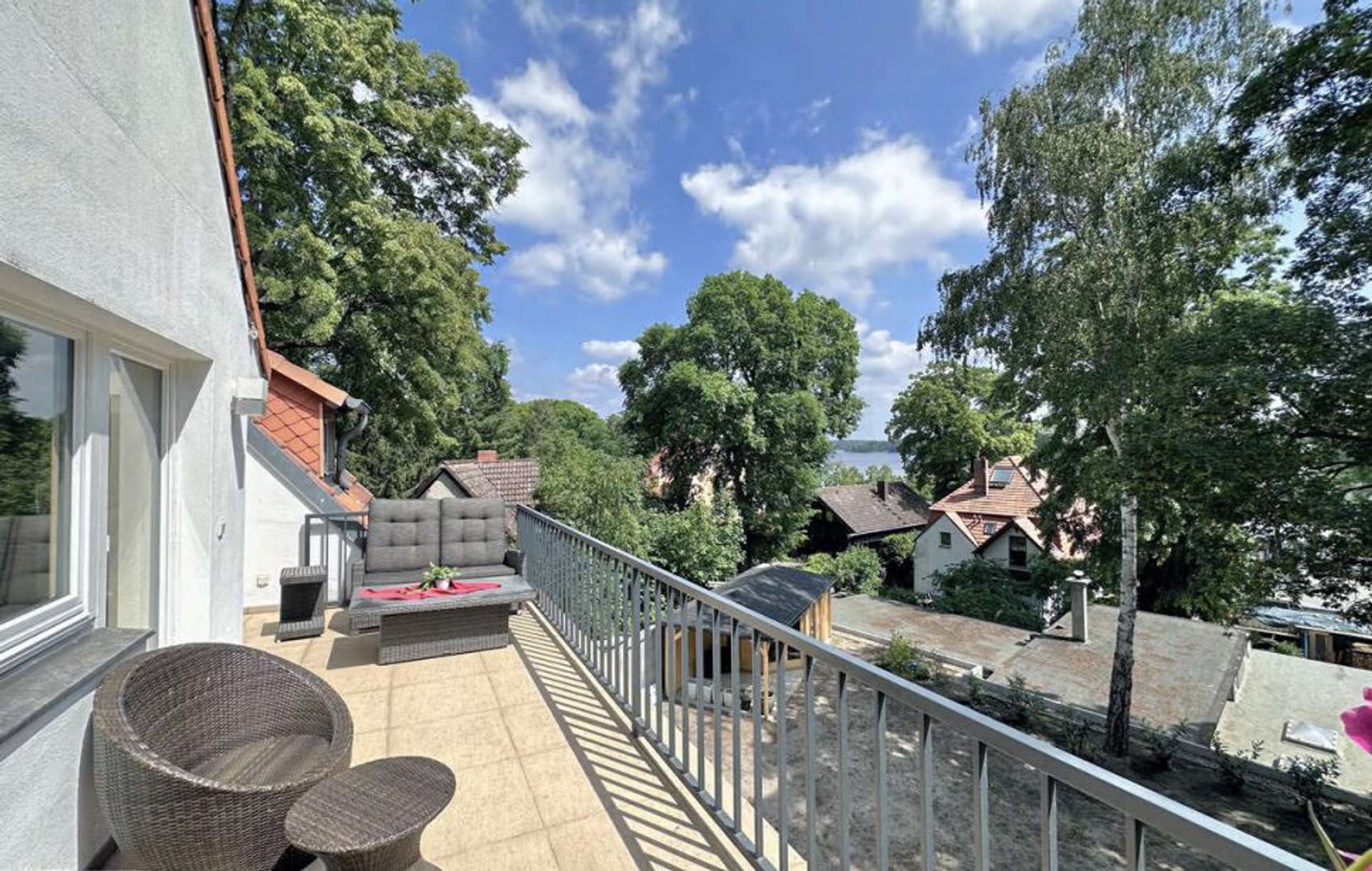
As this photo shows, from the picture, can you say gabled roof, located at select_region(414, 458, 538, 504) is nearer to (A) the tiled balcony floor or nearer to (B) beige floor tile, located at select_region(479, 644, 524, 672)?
(B) beige floor tile, located at select_region(479, 644, 524, 672)

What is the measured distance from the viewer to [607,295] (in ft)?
79.6

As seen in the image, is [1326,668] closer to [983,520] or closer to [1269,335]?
[983,520]

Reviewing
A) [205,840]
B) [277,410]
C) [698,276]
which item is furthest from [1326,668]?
[277,410]

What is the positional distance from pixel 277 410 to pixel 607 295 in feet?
57.2

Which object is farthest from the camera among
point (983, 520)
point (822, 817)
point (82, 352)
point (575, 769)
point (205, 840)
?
point (983, 520)

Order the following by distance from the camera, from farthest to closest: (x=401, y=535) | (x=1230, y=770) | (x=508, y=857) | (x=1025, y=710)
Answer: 1. (x=1025, y=710)
2. (x=1230, y=770)
3. (x=401, y=535)
4. (x=508, y=857)

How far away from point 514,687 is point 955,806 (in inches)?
192

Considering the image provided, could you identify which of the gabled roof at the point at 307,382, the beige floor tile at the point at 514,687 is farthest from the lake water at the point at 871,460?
the beige floor tile at the point at 514,687

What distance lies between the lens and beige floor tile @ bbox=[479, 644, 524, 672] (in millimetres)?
4090

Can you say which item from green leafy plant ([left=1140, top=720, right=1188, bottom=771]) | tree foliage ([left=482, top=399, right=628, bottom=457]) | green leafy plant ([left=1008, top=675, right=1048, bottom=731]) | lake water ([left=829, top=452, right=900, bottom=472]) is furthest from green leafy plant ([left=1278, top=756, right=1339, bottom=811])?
lake water ([left=829, top=452, right=900, bottom=472])

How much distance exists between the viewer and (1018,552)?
80.4ft

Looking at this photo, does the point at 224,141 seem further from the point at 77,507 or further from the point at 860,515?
the point at 860,515

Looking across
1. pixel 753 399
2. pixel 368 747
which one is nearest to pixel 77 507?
pixel 368 747

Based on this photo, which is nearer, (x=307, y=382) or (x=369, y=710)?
(x=369, y=710)
